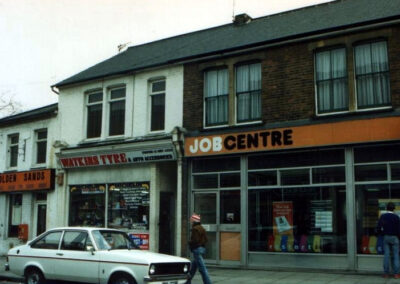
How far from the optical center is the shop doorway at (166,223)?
61.7 feet

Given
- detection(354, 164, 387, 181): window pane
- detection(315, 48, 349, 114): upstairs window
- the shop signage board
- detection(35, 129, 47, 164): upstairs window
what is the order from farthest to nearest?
detection(35, 129, 47, 164): upstairs window
the shop signage board
detection(315, 48, 349, 114): upstairs window
detection(354, 164, 387, 181): window pane

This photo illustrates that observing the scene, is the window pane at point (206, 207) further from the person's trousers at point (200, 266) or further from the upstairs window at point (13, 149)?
the upstairs window at point (13, 149)

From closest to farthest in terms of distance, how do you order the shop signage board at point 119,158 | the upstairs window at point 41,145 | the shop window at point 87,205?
1. the shop signage board at point 119,158
2. the shop window at point 87,205
3. the upstairs window at point 41,145

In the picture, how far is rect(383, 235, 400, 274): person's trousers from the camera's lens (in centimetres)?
1270

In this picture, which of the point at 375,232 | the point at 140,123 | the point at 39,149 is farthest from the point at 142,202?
the point at 375,232

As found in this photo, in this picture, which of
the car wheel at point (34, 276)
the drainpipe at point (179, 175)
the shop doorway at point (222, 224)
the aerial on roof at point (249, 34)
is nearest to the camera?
the car wheel at point (34, 276)

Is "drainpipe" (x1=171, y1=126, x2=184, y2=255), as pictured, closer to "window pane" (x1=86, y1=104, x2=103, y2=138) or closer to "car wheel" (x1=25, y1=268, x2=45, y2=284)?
"window pane" (x1=86, y1=104, x2=103, y2=138)

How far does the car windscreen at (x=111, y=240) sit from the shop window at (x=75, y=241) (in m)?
0.26

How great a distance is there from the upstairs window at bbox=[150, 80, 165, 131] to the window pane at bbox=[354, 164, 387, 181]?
7.37 metres

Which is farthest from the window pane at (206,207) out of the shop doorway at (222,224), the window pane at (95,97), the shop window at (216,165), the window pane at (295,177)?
the window pane at (95,97)

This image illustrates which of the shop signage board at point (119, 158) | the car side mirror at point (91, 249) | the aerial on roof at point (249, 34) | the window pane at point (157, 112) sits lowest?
the car side mirror at point (91, 249)

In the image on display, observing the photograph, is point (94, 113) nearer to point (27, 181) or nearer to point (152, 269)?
point (27, 181)

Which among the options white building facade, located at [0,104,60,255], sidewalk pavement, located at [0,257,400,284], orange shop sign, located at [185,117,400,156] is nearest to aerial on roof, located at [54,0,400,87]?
white building facade, located at [0,104,60,255]

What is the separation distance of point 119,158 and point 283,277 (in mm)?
8191
